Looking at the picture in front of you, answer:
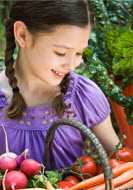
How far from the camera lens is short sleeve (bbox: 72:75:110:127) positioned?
5.64ft

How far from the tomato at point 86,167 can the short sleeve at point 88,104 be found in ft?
0.66

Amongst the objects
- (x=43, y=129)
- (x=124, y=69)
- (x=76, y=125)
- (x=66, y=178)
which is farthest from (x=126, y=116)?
(x=76, y=125)

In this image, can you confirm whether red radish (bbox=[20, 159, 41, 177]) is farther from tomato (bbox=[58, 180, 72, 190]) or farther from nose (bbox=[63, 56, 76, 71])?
nose (bbox=[63, 56, 76, 71])

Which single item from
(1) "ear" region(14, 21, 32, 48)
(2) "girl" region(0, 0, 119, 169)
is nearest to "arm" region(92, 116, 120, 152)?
(2) "girl" region(0, 0, 119, 169)

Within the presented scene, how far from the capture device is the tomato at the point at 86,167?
59.6 inches

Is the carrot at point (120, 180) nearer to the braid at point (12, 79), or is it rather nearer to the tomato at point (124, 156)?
the tomato at point (124, 156)

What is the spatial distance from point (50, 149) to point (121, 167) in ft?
0.89

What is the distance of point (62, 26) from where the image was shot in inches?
59.4

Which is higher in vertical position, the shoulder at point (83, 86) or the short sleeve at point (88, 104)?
the shoulder at point (83, 86)

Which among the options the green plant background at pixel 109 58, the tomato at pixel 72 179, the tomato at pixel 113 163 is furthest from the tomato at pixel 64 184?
the green plant background at pixel 109 58

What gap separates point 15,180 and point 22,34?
1.60ft

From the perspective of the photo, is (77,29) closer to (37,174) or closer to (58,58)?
(58,58)

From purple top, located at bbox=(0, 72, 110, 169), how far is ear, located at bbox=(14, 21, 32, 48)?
0.21 meters

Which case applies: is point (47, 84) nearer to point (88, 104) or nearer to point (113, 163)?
point (88, 104)
